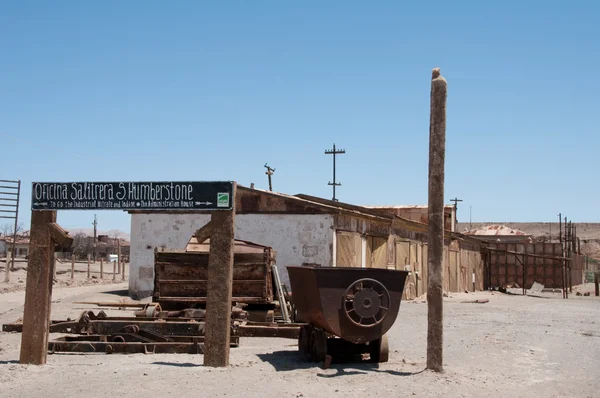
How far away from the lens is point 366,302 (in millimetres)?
9570

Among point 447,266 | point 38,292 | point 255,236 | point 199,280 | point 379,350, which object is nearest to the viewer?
point 38,292

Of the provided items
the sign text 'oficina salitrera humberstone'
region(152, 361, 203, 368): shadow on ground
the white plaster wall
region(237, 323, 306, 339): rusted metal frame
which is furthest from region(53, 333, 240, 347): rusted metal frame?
the white plaster wall

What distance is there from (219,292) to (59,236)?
100 inches

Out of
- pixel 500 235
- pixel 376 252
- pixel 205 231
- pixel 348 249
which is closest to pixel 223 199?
pixel 205 231

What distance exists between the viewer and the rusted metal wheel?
9.50 metres

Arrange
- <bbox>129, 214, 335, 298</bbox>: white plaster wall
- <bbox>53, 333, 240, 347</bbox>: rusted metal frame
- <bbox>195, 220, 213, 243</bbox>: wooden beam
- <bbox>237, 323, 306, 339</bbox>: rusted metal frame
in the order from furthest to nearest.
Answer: <bbox>129, 214, 335, 298</bbox>: white plaster wall < <bbox>237, 323, 306, 339</bbox>: rusted metal frame < <bbox>53, 333, 240, 347</bbox>: rusted metal frame < <bbox>195, 220, 213, 243</bbox>: wooden beam

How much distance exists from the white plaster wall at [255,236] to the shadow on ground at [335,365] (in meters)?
11.5

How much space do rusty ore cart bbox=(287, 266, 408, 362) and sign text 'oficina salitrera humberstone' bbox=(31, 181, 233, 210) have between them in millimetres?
1790

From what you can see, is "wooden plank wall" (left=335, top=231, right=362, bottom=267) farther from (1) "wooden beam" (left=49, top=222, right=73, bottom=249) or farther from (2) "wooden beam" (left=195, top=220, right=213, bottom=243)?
(1) "wooden beam" (left=49, top=222, right=73, bottom=249)

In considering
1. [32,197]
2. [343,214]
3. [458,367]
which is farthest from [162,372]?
[343,214]

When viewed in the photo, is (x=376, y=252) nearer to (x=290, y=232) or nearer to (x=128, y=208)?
(x=290, y=232)

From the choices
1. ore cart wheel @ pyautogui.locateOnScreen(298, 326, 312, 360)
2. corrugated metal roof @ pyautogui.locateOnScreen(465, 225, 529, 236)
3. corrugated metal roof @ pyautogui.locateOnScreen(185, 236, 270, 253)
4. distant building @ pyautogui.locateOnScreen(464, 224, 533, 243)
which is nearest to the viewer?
ore cart wheel @ pyautogui.locateOnScreen(298, 326, 312, 360)

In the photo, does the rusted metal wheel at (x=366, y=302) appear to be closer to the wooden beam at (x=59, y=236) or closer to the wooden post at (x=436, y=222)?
the wooden post at (x=436, y=222)

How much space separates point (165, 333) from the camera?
11.8 m
